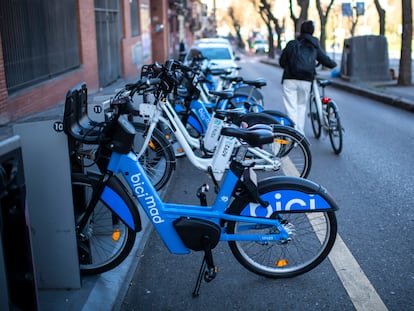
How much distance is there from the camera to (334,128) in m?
8.38

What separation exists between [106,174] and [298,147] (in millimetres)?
3308

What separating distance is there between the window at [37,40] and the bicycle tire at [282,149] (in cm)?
503

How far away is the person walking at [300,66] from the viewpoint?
8500mm

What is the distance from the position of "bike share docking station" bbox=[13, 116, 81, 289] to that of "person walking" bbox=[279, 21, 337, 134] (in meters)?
5.21

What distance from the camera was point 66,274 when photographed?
3.87 metres

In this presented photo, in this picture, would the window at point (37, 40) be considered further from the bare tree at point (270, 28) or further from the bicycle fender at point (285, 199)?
the bare tree at point (270, 28)

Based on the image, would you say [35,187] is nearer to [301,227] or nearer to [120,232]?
[120,232]

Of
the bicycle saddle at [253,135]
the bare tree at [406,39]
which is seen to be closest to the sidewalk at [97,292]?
the bicycle saddle at [253,135]

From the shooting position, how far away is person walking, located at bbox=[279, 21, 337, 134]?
850 centimetres

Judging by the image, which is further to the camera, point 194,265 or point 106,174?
point 194,265

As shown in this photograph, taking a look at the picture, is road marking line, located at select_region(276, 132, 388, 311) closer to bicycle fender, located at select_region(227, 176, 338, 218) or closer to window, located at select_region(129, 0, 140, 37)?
bicycle fender, located at select_region(227, 176, 338, 218)

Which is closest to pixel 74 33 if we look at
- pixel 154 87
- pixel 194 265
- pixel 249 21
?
pixel 154 87

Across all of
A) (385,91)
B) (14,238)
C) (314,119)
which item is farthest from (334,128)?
(385,91)

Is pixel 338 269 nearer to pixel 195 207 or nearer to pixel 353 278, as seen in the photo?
pixel 353 278
